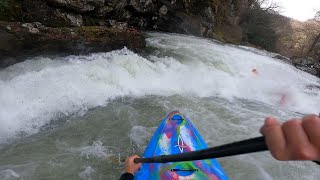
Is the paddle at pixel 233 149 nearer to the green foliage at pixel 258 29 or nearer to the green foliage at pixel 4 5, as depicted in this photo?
the green foliage at pixel 4 5

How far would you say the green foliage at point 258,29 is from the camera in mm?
24953

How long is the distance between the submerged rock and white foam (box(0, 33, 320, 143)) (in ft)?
0.98

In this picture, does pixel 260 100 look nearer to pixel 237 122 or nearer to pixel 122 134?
pixel 237 122

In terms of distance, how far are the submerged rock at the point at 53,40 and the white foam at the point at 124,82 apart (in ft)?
0.98

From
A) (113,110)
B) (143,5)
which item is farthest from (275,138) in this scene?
(143,5)

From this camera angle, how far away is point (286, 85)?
11.4 m

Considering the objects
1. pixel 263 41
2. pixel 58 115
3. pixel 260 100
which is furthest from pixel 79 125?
pixel 263 41

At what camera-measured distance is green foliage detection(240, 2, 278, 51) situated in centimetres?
2495

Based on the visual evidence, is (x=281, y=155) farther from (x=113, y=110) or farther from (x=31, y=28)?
(x=31, y=28)

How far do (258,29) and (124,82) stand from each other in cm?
2054

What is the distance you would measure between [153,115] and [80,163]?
2.09 metres

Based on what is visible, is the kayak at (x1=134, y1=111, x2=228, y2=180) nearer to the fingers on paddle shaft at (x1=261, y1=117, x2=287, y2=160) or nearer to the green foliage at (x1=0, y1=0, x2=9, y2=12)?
the fingers on paddle shaft at (x1=261, y1=117, x2=287, y2=160)

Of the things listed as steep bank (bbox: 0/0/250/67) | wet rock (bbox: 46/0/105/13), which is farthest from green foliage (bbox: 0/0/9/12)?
wet rock (bbox: 46/0/105/13)

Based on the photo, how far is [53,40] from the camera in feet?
25.6
